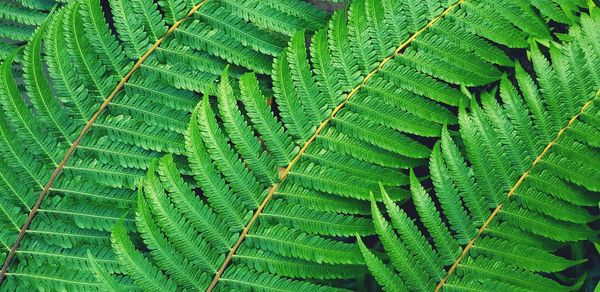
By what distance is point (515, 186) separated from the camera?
1.53 m

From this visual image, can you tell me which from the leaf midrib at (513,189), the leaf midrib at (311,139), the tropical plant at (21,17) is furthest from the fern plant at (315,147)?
the tropical plant at (21,17)

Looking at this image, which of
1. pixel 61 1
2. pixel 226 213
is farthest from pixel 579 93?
pixel 61 1

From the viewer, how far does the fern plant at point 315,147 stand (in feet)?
4.75

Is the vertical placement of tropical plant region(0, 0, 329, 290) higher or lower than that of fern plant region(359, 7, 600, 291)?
lower

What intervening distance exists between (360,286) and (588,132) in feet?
2.56

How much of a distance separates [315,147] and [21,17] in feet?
3.11

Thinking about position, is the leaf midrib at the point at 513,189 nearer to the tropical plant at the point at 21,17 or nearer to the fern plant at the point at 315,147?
the fern plant at the point at 315,147

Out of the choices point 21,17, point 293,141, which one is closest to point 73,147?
point 21,17

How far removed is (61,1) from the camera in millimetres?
1680

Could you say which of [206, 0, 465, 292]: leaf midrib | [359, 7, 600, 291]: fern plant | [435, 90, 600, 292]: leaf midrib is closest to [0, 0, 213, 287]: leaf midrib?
[206, 0, 465, 292]: leaf midrib

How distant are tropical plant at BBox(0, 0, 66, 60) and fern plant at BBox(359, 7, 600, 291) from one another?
1.17m

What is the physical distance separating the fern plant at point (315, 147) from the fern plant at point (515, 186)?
0.28 feet

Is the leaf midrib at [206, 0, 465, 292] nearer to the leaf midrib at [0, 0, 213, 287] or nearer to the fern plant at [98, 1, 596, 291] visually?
the fern plant at [98, 1, 596, 291]

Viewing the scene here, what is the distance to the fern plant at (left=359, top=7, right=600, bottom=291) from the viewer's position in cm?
149
